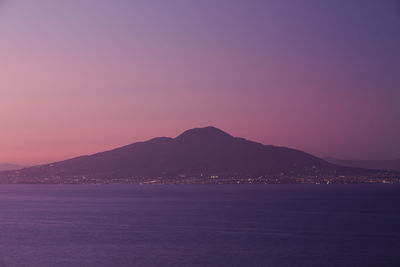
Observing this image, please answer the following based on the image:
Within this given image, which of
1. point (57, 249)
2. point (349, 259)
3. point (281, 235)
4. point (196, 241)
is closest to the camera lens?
point (349, 259)

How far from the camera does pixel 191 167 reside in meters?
197

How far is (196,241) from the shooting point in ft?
137

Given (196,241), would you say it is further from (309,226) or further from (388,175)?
(388,175)

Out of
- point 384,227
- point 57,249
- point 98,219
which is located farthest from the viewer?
point 98,219

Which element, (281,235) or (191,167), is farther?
(191,167)

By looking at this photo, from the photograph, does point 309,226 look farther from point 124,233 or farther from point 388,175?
point 388,175

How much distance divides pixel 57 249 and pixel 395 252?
23501mm

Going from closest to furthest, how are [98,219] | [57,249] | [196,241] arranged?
[57,249] < [196,241] < [98,219]

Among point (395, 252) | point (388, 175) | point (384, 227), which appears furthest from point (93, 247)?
point (388, 175)

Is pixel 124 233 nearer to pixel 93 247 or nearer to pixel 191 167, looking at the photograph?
pixel 93 247

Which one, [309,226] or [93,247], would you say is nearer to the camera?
[93,247]

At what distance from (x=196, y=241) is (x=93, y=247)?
781cm

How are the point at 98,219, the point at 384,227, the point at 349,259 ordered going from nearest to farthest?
the point at 349,259, the point at 384,227, the point at 98,219

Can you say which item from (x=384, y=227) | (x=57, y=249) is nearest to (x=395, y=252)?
(x=384, y=227)
